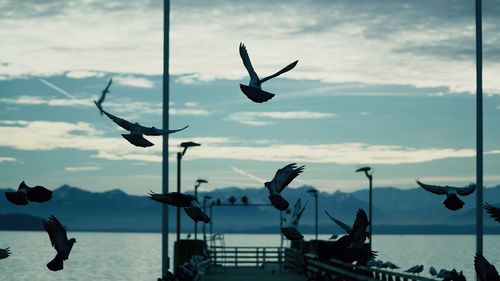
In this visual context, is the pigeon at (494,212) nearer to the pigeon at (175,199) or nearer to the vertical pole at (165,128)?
the pigeon at (175,199)

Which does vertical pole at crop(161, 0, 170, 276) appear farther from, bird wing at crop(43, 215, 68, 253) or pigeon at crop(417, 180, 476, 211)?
pigeon at crop(417, 180, 476, 211)

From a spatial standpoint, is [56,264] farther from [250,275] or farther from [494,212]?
[250,275]

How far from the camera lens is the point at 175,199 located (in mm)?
18219

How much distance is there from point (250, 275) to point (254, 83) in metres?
37.0

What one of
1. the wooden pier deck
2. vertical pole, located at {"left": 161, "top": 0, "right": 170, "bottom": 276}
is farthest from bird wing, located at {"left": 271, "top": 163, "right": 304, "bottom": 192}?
the wooden pier deck

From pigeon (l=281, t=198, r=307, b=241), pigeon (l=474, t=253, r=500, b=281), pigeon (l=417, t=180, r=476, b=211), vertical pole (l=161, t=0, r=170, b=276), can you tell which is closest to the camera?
pigeon (l=417, t=180, r=476, b=211)

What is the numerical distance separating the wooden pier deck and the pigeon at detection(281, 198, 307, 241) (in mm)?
26598

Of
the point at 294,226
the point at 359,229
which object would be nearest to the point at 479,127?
the point at 294,226

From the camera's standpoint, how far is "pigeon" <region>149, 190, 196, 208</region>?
1786cm

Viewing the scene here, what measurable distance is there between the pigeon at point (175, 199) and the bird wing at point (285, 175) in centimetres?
152

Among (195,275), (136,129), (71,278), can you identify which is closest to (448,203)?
(136,129)

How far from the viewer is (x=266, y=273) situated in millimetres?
55531

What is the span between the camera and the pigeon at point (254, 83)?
15876 millimetres

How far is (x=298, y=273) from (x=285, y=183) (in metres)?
36.3
